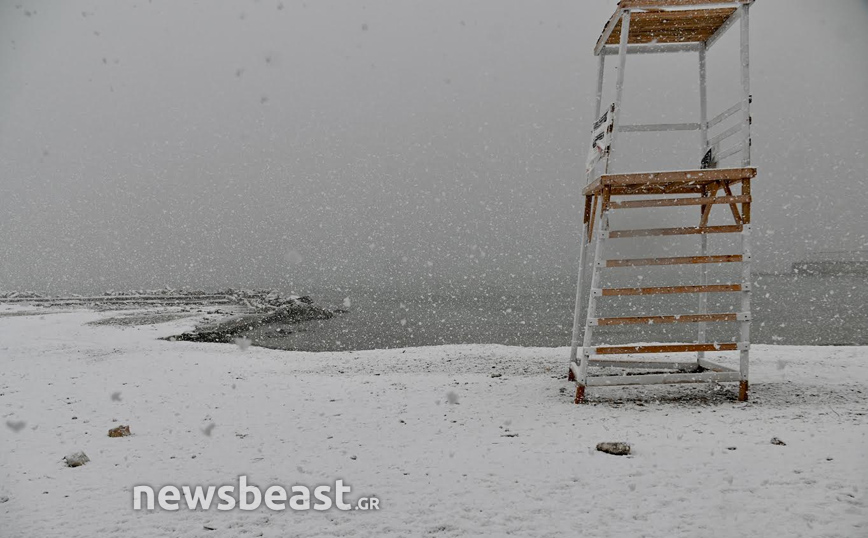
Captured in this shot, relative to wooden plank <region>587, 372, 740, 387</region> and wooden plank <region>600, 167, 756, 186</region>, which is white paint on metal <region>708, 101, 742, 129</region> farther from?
wooden plank <region>587, 372, 740, 387</region>

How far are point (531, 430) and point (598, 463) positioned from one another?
902mm

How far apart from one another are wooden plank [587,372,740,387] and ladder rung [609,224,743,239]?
1434mm

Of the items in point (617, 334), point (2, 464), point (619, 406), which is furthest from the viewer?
point (617, 334)

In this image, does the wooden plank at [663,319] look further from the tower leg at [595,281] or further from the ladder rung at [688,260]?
the ladder rung at [688,260]

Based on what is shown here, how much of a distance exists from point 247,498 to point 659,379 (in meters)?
4.00

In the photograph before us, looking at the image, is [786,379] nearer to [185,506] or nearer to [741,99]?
[741,99]

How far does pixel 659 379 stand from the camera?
202 inches

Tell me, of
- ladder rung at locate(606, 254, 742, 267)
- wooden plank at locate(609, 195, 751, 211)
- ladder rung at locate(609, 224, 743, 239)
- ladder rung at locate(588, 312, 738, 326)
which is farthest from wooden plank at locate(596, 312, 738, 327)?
wooden plank at locate(609, 195, 751, 211)

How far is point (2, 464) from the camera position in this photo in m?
3.84

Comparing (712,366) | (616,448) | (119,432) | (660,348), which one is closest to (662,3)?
(660,348)

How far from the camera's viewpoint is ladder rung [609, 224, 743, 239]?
502 cm

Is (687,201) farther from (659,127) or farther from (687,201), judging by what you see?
(659,127)

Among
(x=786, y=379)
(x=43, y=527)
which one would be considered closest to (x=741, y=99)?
(x=786, y=379)

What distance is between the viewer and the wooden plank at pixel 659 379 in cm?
505
